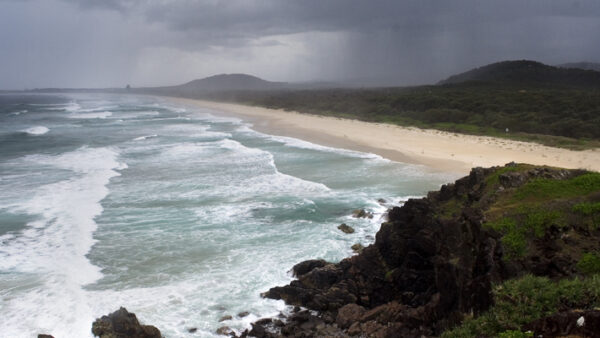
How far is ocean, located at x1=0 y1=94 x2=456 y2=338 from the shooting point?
446 inches

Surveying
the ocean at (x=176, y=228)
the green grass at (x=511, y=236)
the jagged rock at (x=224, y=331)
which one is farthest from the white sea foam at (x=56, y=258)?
the green grass at (x=511, y=236)

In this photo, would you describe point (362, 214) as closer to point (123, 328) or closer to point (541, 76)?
point (123, 328)

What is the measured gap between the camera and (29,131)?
50.7m

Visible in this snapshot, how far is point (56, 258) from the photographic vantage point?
14320 millimetres

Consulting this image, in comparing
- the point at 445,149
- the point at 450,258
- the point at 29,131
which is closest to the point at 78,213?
the point at 450,258

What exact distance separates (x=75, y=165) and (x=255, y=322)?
→ 2395cm

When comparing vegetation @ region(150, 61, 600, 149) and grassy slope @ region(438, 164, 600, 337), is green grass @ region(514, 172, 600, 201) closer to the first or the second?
grassy slope @ region(438, 164, 600, 337)

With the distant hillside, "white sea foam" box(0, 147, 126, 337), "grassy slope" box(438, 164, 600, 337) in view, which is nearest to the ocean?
"white sea foam" box(0, 147, 126, 337)

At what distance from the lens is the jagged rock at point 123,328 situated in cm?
959

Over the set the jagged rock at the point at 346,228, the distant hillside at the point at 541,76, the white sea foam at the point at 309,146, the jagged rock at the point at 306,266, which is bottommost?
the jagged rock at the point at 306,266

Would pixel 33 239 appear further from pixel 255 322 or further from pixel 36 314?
pixel 255 322

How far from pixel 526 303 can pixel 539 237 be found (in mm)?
2239

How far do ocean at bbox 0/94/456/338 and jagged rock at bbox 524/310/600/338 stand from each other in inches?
251

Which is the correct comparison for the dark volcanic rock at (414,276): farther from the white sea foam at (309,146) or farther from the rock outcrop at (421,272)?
the white sea foam at (309,146)
